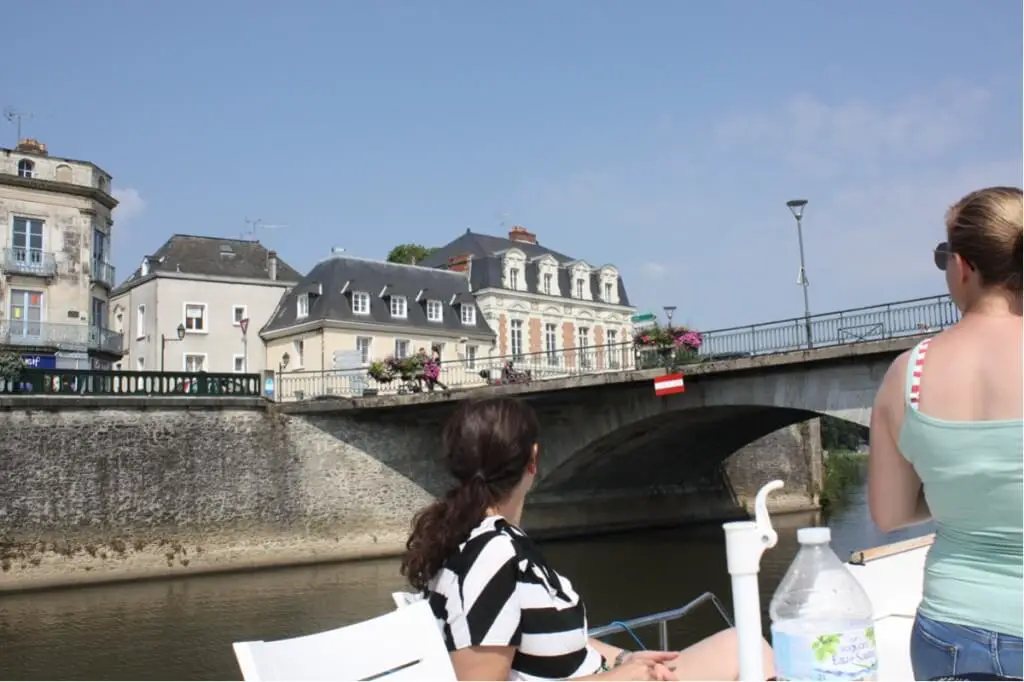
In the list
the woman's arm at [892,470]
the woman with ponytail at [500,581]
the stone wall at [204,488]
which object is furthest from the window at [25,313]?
the woman's arm at [892,470]

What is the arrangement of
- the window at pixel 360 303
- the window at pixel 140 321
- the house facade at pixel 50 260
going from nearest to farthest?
1. the house facade at pixel 50 260
2. the window at pixel 360 303
3. the window at pixel 140 321

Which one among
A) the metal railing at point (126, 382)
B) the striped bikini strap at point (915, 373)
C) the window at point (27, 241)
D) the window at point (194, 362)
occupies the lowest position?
the striped bikini strap at point (915, 373)

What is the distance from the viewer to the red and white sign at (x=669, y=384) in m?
20.8

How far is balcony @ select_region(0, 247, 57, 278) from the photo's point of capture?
27734 mm

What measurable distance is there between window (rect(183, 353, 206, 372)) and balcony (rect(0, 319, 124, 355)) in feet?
17.6

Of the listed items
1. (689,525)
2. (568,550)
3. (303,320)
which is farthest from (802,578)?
(303,320)

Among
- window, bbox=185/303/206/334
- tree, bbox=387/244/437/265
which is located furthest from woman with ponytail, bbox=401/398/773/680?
tree, bbox=387/244/437/265

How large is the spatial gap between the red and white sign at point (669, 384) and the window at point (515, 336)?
19.3 meters

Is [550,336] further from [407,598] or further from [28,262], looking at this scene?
[407,598]

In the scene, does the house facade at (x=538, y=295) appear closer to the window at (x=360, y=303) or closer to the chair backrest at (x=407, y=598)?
the window at (x=360, y=303)

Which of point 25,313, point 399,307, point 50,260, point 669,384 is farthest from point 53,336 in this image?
point 669,384

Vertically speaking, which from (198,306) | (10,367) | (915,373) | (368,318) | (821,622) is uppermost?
(198,306)

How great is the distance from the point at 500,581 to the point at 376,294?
1358 inches

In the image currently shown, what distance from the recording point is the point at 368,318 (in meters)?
35.6
